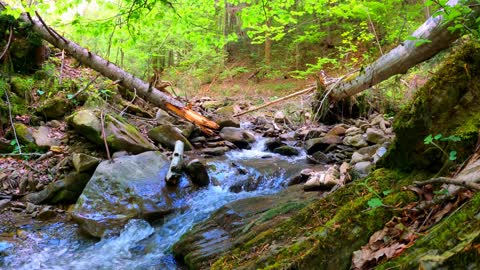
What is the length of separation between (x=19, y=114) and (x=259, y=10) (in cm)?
547

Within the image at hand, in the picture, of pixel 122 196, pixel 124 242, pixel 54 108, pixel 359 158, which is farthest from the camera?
pixel 54 108

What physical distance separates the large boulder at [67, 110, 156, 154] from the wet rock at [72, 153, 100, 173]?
0.63 meters

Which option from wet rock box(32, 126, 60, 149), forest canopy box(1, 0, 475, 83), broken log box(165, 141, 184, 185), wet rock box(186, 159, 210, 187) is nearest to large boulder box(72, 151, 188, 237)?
broken log box(165, 141, 184, 185)

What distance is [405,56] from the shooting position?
5.57 meters

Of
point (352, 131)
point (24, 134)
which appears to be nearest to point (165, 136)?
point (24, 134)

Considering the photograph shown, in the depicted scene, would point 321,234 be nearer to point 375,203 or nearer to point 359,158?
point 375,203

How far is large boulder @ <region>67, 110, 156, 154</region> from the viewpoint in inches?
258

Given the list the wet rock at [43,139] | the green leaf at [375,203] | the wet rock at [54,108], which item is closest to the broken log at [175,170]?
the wet rock at [43,139]

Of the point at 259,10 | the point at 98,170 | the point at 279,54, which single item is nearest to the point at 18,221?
the point at 98,170

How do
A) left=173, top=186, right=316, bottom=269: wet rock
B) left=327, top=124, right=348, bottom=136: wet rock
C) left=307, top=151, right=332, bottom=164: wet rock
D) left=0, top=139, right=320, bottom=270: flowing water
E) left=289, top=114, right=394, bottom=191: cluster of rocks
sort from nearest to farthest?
left=173, top=186, right=316, bottom=269: wet rock
left=0, top=139, right=320, bottom=270: flowing water
left=289, top=114, right=394, bottom=191: cluster of rocks
left=307, top=151, right=332, bottom=164: wet rock
left=327, top=124, right=348, bottom=136: wet rock

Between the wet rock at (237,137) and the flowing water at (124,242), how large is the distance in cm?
252

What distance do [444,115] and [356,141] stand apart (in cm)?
582

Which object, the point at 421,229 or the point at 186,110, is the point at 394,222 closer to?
the point at 421,229

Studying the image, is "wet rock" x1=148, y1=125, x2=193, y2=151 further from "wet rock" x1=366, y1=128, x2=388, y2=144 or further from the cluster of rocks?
"wet rock" x1=366, y1=128, x2=388, y2=144
